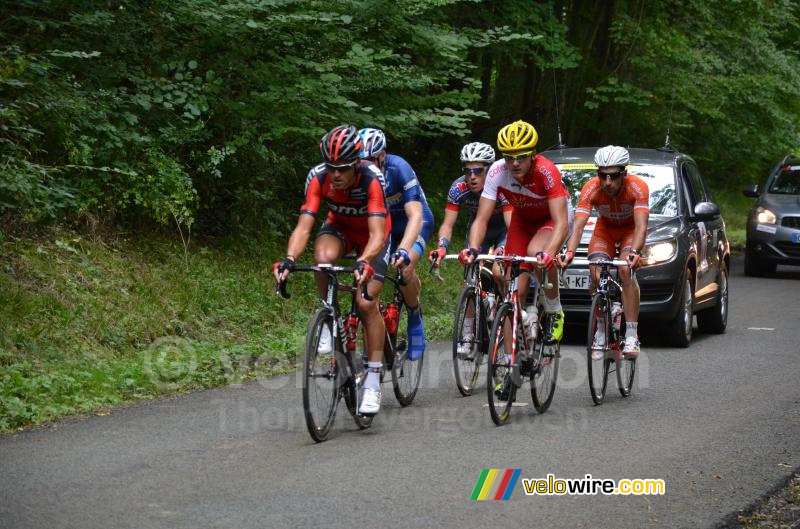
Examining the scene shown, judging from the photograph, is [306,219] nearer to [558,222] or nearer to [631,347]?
[558,222]

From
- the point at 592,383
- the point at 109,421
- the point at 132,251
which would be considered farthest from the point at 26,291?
the point at 592,383

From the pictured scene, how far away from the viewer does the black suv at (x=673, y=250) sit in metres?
11.9

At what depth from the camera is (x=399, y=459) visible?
678 centimetres

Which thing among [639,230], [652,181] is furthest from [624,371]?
[652,181]

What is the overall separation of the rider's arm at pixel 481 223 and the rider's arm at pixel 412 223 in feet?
2.19

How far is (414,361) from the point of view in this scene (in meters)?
8.86

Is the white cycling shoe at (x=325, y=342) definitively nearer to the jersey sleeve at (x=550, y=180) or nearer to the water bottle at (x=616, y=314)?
the jersey sleeve at (x=550, y=180)

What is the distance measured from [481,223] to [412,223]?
983mm

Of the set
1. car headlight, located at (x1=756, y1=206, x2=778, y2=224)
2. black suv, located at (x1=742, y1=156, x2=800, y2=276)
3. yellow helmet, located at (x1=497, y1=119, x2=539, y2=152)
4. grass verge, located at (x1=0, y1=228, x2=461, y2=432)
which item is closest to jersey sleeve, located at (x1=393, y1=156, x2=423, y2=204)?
yellow helmet, located at (x1=497, y1=119, x2=539, y2=152)

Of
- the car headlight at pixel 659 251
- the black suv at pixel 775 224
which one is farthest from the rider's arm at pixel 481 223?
the black suv at pixel 775 224

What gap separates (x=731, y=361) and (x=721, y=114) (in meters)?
12.5

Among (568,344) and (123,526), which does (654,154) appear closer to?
(568,344)

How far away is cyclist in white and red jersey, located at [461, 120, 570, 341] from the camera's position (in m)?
8.46

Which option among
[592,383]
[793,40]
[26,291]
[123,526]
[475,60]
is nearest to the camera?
[123,526]
